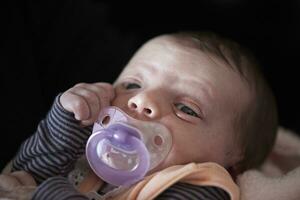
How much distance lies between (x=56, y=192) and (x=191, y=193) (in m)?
0.24

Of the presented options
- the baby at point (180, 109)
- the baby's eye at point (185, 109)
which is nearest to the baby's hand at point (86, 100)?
the baby at point (180, 109)

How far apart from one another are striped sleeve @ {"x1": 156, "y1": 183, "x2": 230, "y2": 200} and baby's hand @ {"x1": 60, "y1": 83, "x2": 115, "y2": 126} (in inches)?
7.9

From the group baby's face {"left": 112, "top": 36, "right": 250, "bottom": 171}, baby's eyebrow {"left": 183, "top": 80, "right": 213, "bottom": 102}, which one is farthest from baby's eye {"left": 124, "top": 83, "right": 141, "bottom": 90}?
baby's eyebrow {"left": 183, "top": 80, "right": 213, "bottom": 102}

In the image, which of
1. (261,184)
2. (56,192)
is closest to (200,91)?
(261,184)

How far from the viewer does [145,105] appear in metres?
1.16

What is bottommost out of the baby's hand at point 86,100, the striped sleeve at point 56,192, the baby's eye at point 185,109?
the striped sleeve at point 56,192

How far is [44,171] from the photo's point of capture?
1205 millimetres

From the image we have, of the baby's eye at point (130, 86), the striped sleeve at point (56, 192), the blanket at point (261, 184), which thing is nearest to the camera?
the striped sleeve at point (56, 192)

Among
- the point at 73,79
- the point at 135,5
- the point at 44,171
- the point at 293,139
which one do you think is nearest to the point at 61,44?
the point at 73,79

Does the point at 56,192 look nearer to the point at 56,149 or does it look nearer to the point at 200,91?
the point at 56,149

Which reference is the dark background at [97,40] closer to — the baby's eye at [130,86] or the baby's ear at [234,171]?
the baby's eye at [130,86]

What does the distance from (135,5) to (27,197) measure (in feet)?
2.31

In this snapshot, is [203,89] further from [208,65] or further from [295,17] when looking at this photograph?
[295,17]

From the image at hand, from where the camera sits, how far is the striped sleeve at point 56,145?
46.8 inches
